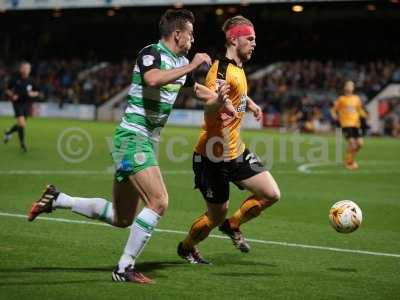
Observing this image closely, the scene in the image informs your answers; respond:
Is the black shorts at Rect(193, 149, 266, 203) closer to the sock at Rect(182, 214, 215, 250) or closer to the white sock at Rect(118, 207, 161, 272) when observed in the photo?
the sock at Rect(182, 214, 215, 250)

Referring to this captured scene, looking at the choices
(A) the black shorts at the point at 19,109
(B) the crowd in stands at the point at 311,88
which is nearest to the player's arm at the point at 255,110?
(A) the black shorts at the point at 19,109

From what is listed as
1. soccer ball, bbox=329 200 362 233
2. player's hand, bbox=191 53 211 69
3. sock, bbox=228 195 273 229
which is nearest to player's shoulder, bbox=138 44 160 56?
player's hand, bbox=191 53 211 69

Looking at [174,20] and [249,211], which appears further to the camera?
[249,211]

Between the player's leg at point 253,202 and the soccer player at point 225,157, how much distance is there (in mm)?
11

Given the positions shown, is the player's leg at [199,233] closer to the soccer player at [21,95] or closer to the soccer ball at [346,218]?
the soccer ball at [346,218]

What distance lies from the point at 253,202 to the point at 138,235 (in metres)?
2.05

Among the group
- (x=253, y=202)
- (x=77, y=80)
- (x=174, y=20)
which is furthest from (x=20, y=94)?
(x=77, y=80)

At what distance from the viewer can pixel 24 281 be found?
7.35m

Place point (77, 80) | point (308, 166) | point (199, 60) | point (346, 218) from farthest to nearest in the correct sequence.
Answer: point (77, 80), point (308, 166), point (346, 218), point (199, 60)

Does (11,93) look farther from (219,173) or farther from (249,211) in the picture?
(219,173)

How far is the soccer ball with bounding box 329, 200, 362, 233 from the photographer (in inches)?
354

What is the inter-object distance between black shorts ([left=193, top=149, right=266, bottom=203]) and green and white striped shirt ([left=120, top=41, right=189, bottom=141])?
112 centimetres

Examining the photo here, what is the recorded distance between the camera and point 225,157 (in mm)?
8703

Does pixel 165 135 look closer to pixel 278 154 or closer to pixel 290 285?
pixel 278 154
